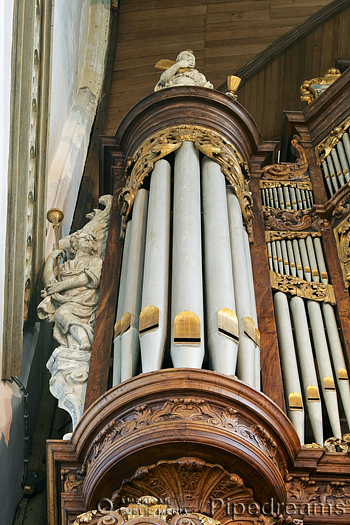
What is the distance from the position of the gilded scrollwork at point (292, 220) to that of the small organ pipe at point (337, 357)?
1005mm

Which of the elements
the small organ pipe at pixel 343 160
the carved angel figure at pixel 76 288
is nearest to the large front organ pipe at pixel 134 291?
the carved angel figure at pixel 76 288

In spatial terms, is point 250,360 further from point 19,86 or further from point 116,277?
point 19,86

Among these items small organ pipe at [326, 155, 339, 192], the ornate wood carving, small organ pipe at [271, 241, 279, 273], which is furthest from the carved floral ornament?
the ornate wood carving

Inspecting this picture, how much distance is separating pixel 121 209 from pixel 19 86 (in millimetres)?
1309

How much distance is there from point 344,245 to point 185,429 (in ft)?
8.78

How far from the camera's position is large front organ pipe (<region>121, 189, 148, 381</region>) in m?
4.02

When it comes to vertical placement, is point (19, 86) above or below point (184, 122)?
below

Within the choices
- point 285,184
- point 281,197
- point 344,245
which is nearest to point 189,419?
point 344,245

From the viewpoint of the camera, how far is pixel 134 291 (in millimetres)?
4484

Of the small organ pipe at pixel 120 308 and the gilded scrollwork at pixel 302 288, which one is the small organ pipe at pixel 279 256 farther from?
the small organ pipe at pixel 120 308

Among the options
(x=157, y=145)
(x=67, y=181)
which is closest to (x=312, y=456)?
(x=157, y=145)

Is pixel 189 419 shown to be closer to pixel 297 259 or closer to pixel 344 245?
pixel 297 259

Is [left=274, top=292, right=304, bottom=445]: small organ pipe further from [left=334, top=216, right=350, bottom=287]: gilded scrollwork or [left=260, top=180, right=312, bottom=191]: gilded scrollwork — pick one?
[left=260, top=180, right=312, bottom=191]: gilded scrollwork

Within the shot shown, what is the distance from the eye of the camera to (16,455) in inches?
176
